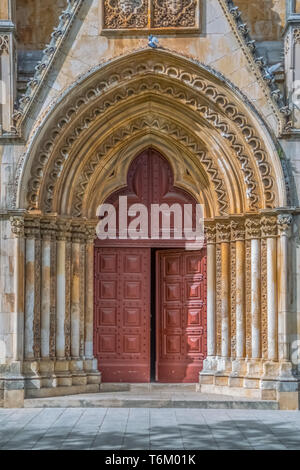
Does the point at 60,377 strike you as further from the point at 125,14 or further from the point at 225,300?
the point at 125,14

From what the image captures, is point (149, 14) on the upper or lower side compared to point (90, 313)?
upper

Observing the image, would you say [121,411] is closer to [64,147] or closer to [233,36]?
[64,147]

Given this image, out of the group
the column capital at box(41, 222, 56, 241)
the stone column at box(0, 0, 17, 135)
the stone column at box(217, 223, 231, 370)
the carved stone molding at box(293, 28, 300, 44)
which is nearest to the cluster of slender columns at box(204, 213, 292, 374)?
the stone column at box(217, 223, 231, 370)

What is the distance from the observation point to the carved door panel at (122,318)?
1562 cm

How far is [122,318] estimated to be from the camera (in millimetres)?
15688

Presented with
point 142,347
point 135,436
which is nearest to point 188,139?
point 142,347

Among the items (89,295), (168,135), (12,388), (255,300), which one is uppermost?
(168,135)

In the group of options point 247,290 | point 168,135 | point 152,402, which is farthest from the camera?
point 168,135

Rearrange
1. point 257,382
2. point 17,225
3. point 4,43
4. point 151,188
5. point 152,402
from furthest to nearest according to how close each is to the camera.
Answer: point 151,188, point 4,43, point 17,225, point 257,382, point 152,402

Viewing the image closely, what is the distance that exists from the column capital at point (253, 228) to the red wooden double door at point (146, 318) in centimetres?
127

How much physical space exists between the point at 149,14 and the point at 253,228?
4.23 meters

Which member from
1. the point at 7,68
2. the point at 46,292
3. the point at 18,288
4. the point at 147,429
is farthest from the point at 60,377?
the point at 7,68

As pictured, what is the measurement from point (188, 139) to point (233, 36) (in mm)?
2037

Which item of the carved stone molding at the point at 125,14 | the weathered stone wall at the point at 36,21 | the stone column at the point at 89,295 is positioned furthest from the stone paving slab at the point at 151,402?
the weathered stone wall at the point at 36,21
